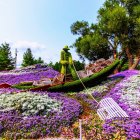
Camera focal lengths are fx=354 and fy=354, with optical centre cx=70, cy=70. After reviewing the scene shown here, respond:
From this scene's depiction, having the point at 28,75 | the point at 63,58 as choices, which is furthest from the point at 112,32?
the point at 63,58

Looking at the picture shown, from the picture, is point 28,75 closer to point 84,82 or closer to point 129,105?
point 84,82

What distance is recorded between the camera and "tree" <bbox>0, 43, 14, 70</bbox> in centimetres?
5828

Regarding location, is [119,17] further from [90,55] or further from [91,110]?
[91,110]

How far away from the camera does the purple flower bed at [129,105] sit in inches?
569

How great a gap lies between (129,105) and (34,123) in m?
5.44

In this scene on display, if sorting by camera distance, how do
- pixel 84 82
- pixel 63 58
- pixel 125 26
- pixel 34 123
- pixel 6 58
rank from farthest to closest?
pixel 6 58 < pixel 125 26 < pixel 63 58 < pixel 84 82 < pixel 34 123

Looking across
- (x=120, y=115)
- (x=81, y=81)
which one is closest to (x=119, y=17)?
(x=81, y=81)

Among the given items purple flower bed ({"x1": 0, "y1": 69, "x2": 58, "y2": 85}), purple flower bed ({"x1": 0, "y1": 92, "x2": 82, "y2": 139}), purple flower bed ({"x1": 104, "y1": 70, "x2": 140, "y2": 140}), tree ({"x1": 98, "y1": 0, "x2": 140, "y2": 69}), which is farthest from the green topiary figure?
tree ({"x1": 98, "y1": 0, "x2": 140, "y2": 69})

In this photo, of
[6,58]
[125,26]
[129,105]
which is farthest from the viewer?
[6,58]

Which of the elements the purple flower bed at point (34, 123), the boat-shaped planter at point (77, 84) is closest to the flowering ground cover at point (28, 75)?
the boat-shaped planter at point (77, 84)

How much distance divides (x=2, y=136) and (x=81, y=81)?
32.6ft

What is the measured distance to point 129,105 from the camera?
18.6 m

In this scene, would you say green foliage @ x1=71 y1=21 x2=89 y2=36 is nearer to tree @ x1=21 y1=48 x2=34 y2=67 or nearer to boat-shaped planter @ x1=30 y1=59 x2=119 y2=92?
tree @ x1=21 y1=48 x2=34 y2=67

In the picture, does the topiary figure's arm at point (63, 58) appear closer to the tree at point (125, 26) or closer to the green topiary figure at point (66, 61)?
the green topiary figure at point (66, 61)
